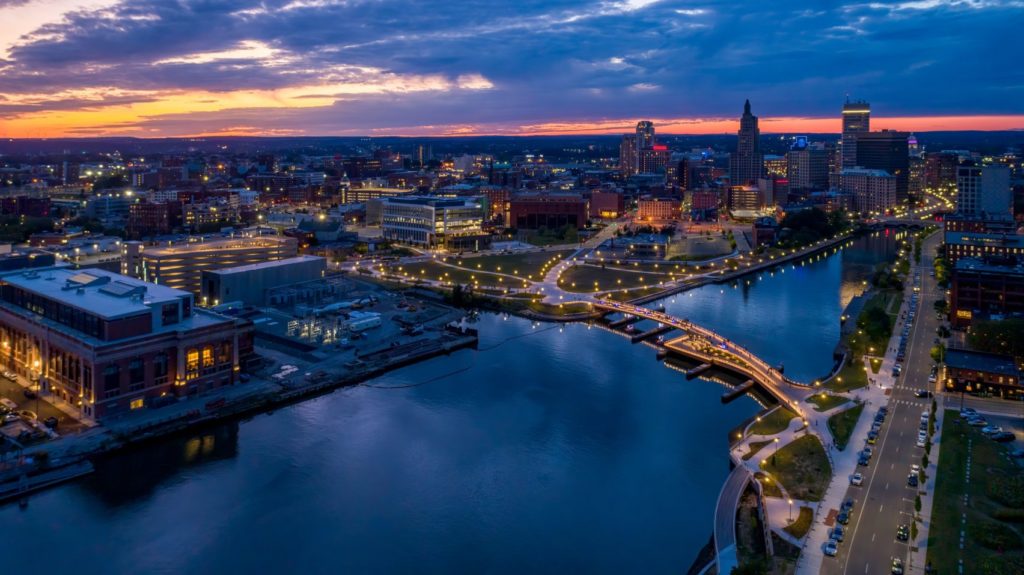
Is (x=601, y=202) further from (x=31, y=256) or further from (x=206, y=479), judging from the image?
(x=206, y=479)

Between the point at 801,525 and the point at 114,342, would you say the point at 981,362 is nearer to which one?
the point at 801,525

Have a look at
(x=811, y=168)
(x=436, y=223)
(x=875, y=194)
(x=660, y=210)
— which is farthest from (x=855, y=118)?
(x=436, y=223)

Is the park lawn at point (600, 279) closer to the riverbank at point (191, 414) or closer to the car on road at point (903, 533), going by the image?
the riverbank at point (191, 414)

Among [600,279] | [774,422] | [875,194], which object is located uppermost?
[875,194]

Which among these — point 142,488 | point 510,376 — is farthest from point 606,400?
point 142,488

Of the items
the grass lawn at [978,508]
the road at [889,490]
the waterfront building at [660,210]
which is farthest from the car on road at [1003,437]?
the waterfront building at [660,210]


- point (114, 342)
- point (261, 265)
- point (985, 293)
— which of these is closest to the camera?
point (114, 342)
